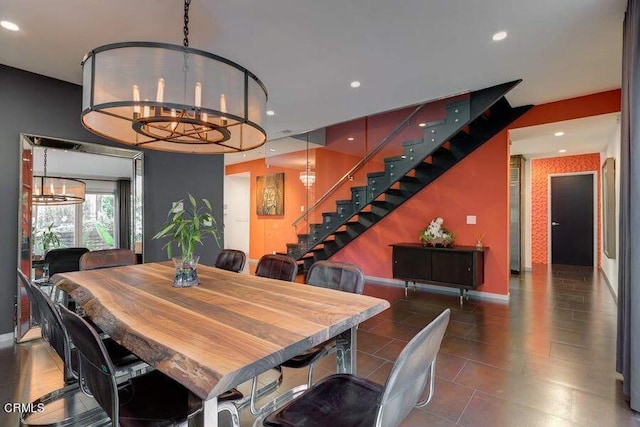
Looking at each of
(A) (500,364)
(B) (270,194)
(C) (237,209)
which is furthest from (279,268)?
(C) (237,209)

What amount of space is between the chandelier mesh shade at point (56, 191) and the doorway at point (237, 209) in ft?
17.0

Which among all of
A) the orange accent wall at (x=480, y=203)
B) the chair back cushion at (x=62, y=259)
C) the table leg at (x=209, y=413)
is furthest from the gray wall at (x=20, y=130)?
the orange accent wall at (x=480, y=203)

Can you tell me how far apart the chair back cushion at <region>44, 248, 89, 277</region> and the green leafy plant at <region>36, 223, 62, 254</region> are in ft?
0.20

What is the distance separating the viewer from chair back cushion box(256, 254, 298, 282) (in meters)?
2.41

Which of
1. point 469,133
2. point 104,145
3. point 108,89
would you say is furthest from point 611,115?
point 104,145

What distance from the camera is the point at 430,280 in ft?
15.4

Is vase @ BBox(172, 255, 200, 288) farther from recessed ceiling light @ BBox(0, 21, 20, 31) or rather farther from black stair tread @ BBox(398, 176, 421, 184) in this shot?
black stair tread @ BBox(398, 176, 421, 184)

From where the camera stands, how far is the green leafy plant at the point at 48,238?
11.0 ft

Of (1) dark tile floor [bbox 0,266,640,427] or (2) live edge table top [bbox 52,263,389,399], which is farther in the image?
(1) dark tile floor [bbox 0,266,640,427]

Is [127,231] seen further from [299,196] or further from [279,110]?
[299,196]

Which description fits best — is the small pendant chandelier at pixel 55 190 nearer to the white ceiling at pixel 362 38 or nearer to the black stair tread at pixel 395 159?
the white ceiling at pixel 362 38

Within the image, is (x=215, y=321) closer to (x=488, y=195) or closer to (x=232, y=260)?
(x=232, y=260)

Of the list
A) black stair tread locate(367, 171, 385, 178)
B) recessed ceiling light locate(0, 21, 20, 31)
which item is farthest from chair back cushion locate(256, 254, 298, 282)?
black stair tread locate(367, 171, 385, 178)

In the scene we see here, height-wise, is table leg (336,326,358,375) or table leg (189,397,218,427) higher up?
table leg (189,397,218,427)
